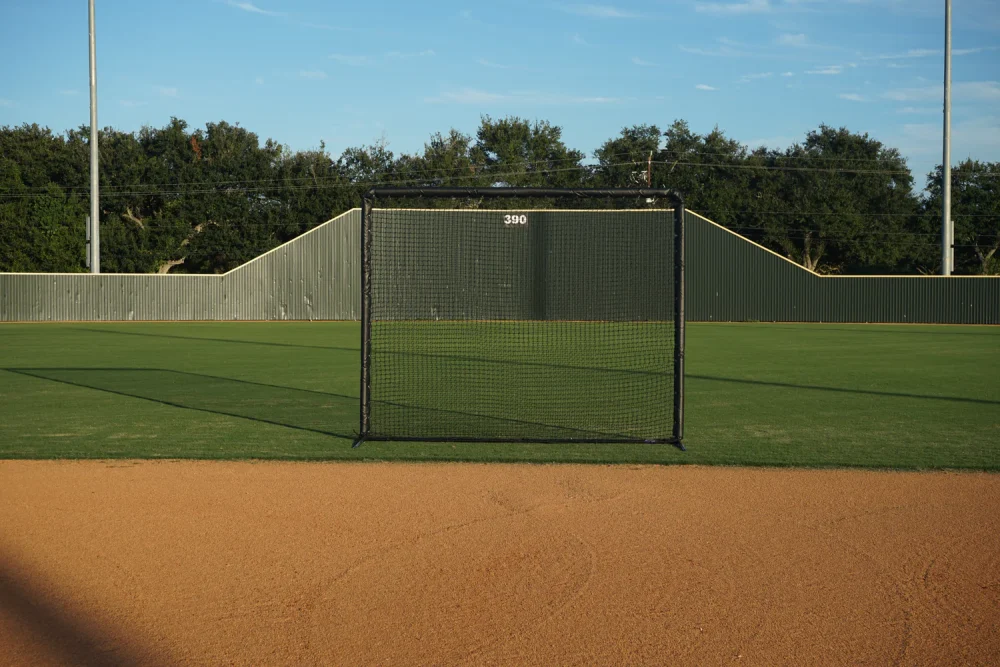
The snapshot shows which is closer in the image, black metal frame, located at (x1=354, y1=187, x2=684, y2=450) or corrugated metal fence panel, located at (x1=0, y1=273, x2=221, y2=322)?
black metal frame, located at (x1=354, y1=187, x2=684, y2=450)

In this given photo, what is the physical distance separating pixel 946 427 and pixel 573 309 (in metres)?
27.9

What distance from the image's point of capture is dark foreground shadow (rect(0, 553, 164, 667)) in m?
3.61

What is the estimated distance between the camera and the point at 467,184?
65875mm

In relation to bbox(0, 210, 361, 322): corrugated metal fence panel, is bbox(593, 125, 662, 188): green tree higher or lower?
higher

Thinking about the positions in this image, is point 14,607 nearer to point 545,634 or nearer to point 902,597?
point 545,634

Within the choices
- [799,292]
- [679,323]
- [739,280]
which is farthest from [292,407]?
[799,292]

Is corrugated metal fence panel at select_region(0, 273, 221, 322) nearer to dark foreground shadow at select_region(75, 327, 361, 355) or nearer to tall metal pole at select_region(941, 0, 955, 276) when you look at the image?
dark foreground shadow at select_region(75, 327, 361, 355)

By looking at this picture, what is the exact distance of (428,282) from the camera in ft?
114

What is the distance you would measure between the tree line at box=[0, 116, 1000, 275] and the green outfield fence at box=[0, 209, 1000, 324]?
54.6 feet

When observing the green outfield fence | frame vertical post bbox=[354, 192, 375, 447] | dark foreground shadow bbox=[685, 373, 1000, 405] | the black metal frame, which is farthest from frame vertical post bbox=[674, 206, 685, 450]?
the green outfield fence

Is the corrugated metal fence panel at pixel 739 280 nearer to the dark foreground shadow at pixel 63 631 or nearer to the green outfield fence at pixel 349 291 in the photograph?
the green outfield fence at pixel 349 291

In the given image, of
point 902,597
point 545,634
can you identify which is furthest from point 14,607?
point 902,597

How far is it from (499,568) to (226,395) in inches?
337

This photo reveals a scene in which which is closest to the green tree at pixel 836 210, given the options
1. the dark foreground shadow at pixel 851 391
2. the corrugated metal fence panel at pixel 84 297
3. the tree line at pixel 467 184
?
the tree line at pixel 467 184
